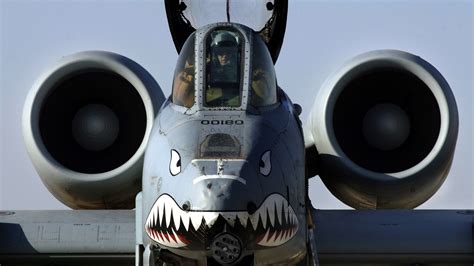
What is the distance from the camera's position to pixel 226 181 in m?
9.31

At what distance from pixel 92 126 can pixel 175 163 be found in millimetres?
3355

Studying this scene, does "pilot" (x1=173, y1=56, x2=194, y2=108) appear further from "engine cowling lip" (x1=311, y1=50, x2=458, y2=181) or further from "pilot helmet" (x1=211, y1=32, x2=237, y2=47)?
"engine cowling lip" (x1=311, y1=50, x2=458, y2=181)

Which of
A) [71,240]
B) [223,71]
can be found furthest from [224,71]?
[71,240]

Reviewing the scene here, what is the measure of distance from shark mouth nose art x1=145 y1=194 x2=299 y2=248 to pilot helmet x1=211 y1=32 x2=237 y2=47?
151 centimetres

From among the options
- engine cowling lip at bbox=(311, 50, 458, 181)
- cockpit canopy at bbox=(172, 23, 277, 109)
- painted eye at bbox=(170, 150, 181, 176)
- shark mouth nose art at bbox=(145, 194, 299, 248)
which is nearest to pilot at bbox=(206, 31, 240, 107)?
cockpit canopy at bbox=(172, 23, 277, 109)

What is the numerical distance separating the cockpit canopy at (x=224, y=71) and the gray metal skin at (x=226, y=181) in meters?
0.03

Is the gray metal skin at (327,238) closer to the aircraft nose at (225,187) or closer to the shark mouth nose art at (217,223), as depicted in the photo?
the shark mouth nose art at (217,223)

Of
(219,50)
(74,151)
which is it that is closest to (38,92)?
(74,151)

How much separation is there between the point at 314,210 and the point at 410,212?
3.15 ft

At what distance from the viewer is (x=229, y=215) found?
921 centimetres

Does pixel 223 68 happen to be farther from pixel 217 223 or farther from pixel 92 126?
pixel 92 126

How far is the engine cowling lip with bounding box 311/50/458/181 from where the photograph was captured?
1238cm

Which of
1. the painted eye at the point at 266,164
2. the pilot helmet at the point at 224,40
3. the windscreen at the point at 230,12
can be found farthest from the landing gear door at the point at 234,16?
the painted eye at the point at 266,164

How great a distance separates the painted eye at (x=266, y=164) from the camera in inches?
380
